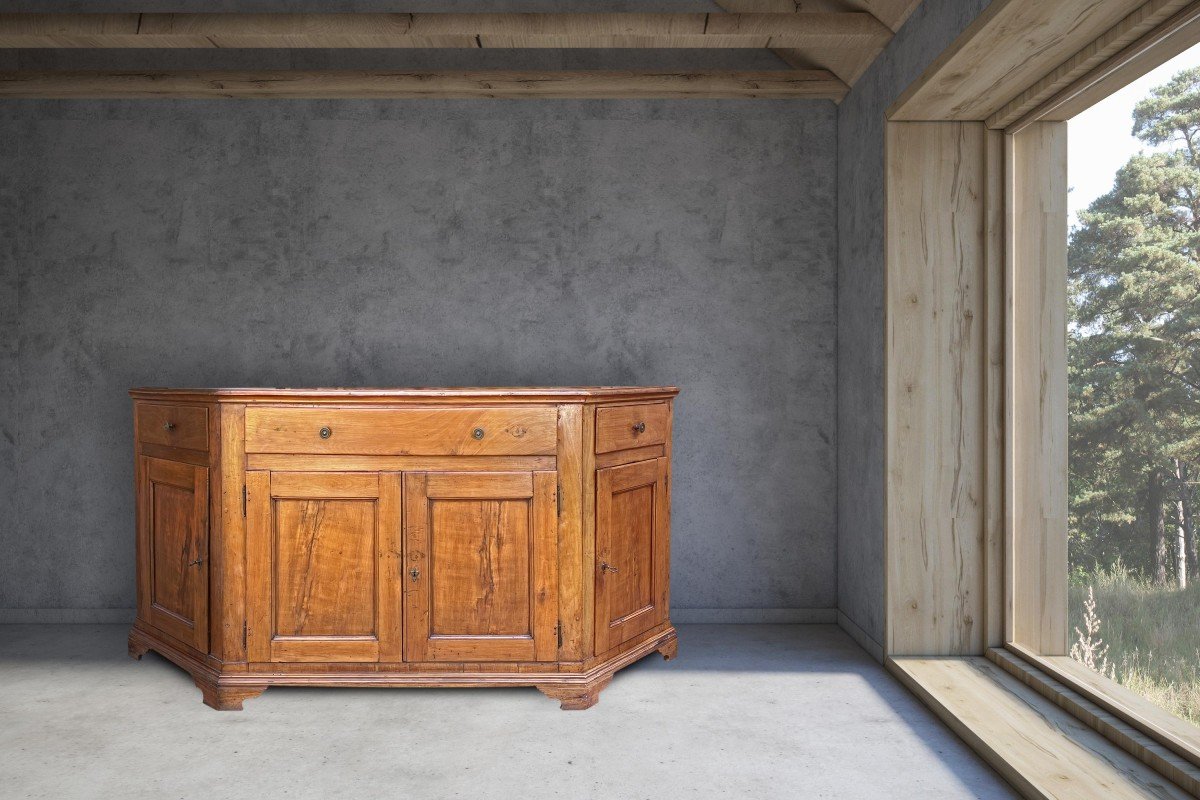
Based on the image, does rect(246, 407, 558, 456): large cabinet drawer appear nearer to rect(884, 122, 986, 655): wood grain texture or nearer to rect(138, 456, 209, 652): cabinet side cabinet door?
rect(138, 456, 209, 652): cabinet side cabinet door

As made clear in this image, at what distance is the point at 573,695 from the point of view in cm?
286

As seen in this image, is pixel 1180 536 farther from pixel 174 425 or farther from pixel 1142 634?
pixel 174 425

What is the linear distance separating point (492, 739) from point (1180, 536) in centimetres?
202

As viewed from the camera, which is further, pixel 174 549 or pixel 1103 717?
pixel 174 549

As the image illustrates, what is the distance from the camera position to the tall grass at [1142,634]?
90.7 inches

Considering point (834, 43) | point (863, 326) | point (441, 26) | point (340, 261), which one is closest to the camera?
point (441, 26)

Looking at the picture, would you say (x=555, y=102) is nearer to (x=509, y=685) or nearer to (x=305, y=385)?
(x=305, y=385)

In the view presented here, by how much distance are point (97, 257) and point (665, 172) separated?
2.59 meters

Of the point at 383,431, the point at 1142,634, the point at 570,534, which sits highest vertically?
the point at 383,431

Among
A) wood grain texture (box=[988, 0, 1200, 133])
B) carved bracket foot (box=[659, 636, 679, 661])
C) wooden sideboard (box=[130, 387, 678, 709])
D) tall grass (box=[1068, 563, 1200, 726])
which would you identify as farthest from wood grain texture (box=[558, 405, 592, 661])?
wood grain texture (box=[988, 0, 1200, 133])

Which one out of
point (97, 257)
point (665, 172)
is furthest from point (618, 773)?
point (97, 257)

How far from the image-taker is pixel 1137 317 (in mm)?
2508

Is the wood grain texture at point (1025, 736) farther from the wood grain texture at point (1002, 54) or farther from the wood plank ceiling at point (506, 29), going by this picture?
the wood plank ceiling at point (506, 29)

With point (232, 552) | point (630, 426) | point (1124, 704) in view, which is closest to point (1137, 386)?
point (1124, 704)
